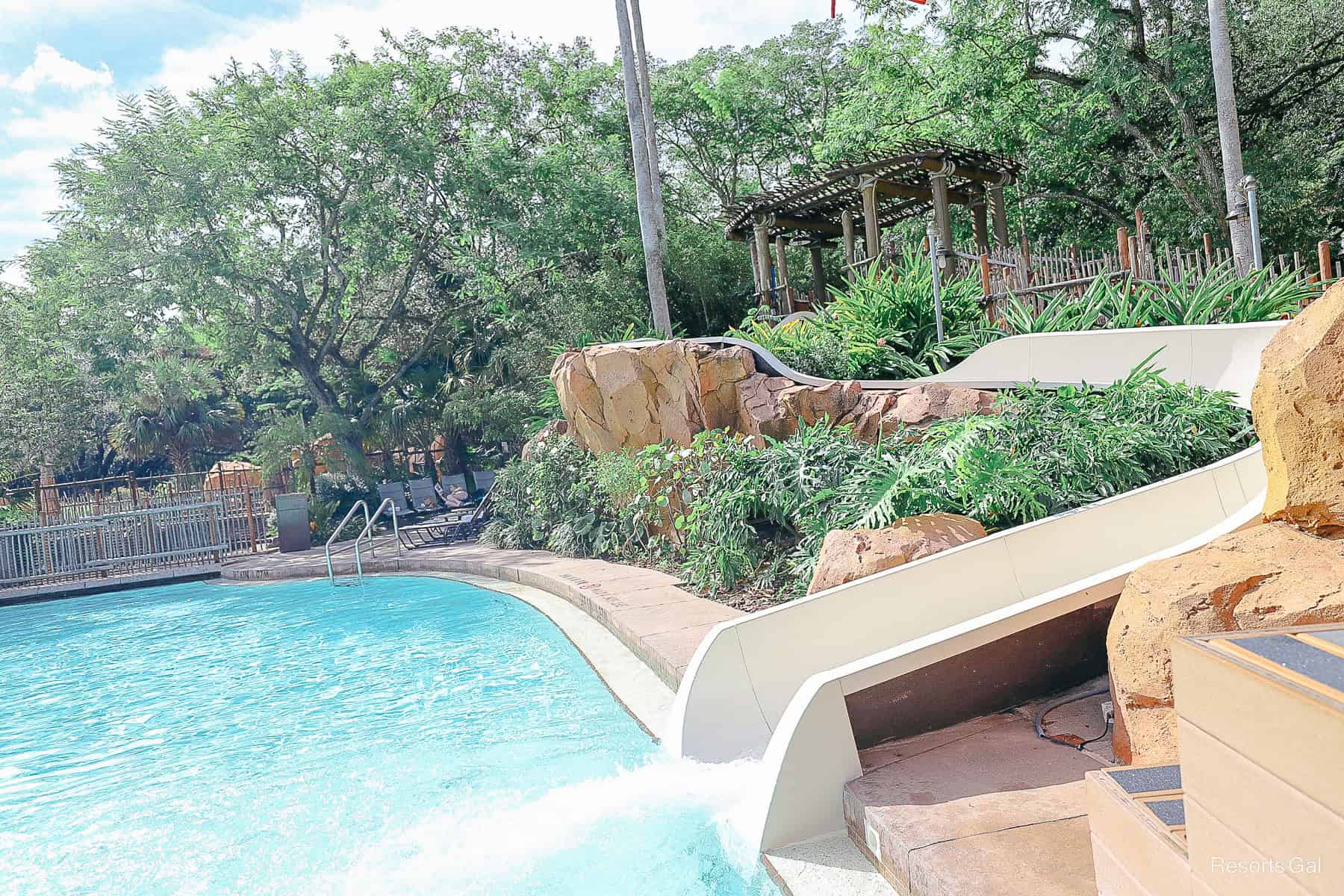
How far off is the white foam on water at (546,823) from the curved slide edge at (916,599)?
0.18 meters

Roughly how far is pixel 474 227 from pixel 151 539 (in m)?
8.49

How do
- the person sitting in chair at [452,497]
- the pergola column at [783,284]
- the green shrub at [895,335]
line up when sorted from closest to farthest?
the green shrub at [895,335], the pergola column at [783,284], the person sitting in chair at [452,497]

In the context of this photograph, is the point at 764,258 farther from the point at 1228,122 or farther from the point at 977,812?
the point at 977,812

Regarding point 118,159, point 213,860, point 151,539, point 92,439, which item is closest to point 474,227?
point 118,159

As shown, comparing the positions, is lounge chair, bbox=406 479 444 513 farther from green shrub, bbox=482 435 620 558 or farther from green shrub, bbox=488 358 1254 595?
green shrub, bbox=488 358 1254 595

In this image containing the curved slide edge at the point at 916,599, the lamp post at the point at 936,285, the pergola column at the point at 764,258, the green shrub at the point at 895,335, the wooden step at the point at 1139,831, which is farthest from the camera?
the pergola column at the point at 764,258

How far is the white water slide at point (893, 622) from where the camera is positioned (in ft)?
9.78

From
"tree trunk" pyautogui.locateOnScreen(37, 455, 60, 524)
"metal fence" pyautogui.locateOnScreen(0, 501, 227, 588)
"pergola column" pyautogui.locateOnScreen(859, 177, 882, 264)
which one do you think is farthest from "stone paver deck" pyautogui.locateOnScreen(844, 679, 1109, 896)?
"tree trunk" pyautogui.locateOnScreen(37, 455, 60, 524)

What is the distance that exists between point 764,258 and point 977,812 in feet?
43.4

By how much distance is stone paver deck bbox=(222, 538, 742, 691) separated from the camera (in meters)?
5.49

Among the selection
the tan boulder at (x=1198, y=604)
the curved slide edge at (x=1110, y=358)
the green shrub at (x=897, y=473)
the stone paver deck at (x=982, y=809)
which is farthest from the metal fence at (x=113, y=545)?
the tan boulder at (x=1198, y=604)

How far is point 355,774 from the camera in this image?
4707mm

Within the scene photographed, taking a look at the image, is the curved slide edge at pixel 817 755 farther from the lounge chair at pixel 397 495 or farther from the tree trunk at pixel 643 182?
the lounge chair at pixel 397 495

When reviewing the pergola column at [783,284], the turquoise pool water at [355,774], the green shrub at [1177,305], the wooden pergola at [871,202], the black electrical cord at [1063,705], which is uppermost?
the wooden pergola at [871,202]
